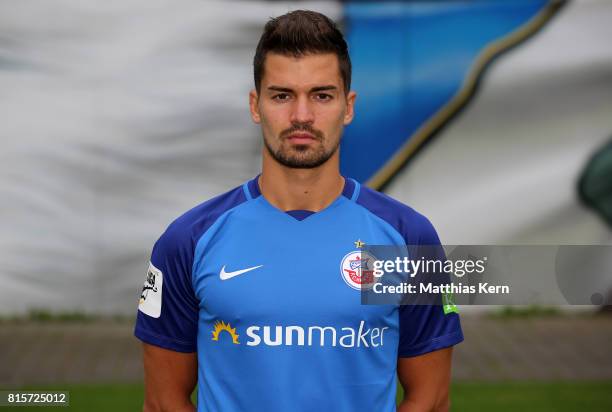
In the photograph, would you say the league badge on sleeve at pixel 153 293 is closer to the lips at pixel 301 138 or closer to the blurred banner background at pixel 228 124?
the lips at pixel 301 138

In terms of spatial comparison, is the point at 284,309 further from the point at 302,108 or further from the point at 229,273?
the point at 302,108

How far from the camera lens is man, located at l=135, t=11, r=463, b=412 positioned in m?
3.12

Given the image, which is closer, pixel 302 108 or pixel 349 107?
pixel 302 108

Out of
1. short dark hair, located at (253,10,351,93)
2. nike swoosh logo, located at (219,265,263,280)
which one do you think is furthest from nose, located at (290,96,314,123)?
nike swoosh logo, located at (219,265,263,280)

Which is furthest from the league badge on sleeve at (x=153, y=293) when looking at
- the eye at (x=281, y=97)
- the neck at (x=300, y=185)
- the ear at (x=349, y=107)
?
the ear at (x=349, y=107)

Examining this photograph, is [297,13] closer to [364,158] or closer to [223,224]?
[223,224]

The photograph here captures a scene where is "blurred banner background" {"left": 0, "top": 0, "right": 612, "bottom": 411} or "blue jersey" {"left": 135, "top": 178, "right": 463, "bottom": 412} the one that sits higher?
"blurred banner background" {"left": 0, "top": 0, "right": 612, "bottom": 411}

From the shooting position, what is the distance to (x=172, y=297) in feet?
10.7

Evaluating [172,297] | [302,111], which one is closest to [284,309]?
[172,297]

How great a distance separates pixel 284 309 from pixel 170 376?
1.59 ft

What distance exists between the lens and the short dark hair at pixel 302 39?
3.14m

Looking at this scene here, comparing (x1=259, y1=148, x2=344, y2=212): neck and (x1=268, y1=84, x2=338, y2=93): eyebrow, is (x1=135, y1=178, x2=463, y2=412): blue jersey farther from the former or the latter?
(x1=268, y1=84, x2=338, y2=93): eyebrow

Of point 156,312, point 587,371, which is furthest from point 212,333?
point 587,371

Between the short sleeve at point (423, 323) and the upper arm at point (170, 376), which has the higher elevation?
the short sleeve at point (423, 323)
